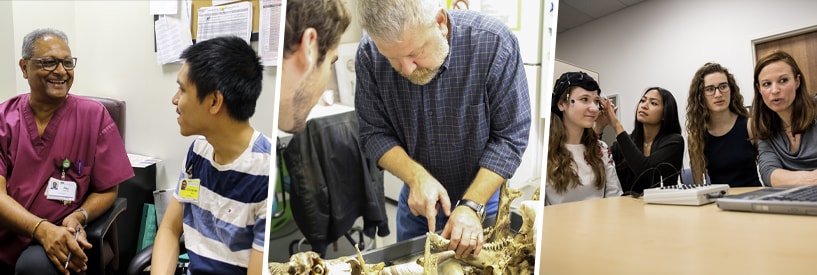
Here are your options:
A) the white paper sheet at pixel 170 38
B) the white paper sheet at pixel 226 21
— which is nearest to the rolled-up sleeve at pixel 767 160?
the white paper sheet at pixel 226 21

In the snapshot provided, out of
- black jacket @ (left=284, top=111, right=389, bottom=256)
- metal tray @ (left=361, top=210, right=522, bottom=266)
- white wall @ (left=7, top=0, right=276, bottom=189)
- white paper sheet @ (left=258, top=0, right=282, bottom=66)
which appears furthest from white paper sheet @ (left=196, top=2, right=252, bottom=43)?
metal tray @ (left=361, top=210, right=522, bottom=266)

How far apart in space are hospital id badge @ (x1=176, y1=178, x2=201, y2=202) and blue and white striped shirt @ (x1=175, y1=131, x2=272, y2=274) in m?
0.01

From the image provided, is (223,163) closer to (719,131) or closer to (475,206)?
(475,206)

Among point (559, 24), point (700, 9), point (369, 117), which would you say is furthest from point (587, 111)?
point (369, 117)

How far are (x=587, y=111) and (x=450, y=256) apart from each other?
59 centimetres

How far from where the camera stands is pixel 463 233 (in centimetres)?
84

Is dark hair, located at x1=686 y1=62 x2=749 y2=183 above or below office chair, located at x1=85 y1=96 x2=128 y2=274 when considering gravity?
above

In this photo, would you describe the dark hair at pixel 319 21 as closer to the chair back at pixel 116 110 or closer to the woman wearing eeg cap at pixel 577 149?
the woman wearing eeg cap at pixel 577 149

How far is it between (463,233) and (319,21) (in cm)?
42

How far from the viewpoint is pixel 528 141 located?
0.85m

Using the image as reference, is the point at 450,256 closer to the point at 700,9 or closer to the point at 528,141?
the point at 528,141

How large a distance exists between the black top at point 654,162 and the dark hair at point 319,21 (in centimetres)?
79

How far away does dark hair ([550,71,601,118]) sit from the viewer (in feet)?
4.01

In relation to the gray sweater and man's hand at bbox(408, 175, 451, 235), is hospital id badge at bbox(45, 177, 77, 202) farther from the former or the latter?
the gray sweater
